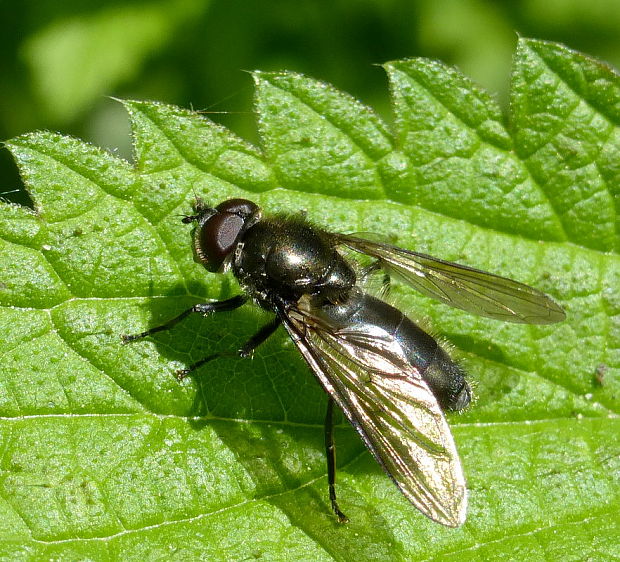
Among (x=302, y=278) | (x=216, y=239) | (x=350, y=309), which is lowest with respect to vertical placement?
(x=350, y=309)

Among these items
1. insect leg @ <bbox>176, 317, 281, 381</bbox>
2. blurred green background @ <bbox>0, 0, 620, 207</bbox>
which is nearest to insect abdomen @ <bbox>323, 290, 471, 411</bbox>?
insect leg @ <bbox>176, 317, 281, 381</bbox>

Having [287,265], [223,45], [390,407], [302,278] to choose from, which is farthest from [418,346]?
[223,45]

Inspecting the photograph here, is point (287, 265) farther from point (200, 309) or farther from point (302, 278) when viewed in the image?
point (200, 309)

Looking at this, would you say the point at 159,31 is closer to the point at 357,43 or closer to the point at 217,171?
the point at 357,43

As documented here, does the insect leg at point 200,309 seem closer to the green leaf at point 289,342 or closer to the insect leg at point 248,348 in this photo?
the green leaf at point 289,342

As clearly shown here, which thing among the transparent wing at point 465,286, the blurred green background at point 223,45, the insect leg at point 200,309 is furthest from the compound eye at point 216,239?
the blurred green background at point 223,45

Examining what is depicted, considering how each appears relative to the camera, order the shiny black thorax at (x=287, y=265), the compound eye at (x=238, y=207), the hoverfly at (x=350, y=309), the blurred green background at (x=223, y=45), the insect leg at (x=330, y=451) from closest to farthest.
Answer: the hoverfly at (x=350, y=309)
the insect leg at (x=330, y=451)
the shiny black thorax at (x=287, y=265)
the compound eye at (x=238, y=207)
the blurred green background at (x=223, y=45)
